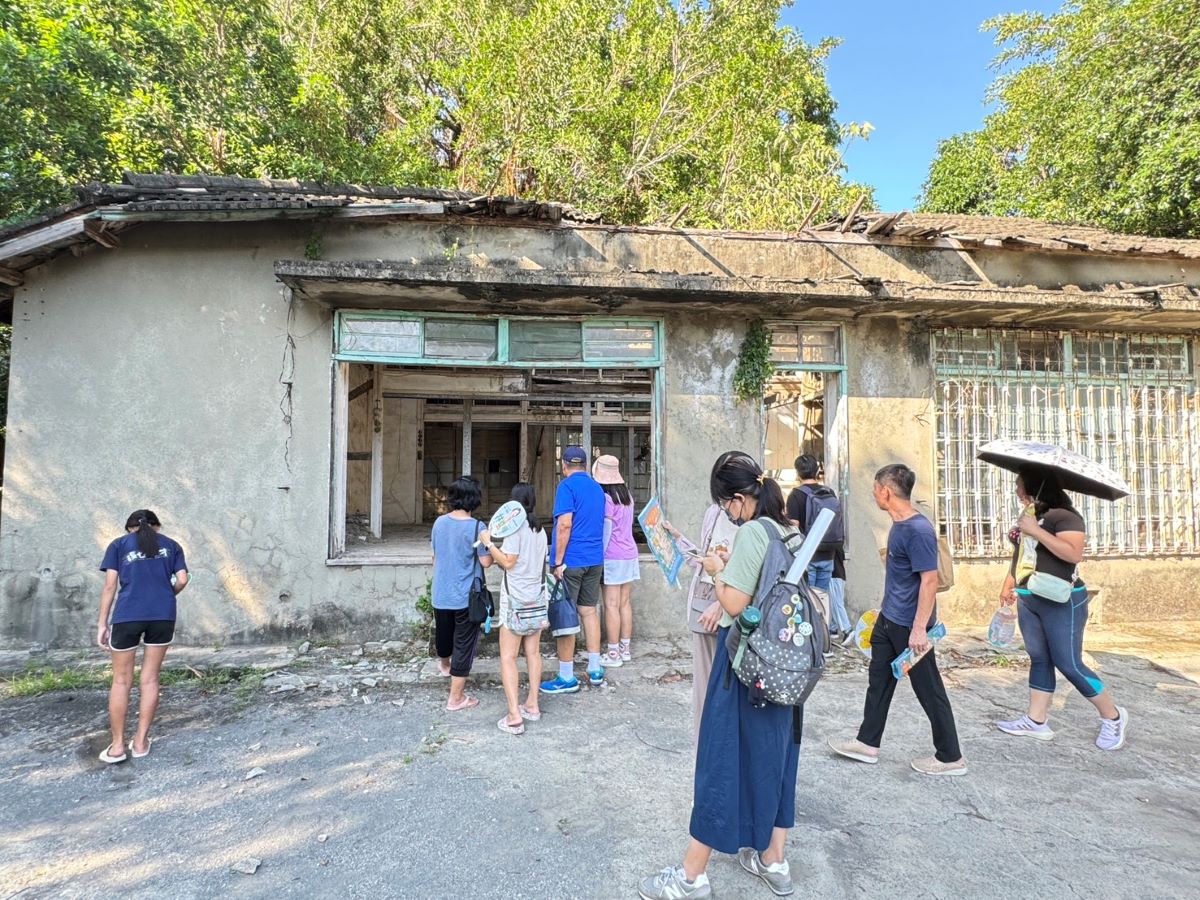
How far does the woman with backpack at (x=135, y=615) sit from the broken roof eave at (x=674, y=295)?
259cm

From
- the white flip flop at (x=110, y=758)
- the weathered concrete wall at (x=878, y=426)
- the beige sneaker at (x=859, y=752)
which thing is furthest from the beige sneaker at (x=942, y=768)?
the white flip flop at (x=110, y=758)

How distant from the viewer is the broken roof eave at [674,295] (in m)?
5.34

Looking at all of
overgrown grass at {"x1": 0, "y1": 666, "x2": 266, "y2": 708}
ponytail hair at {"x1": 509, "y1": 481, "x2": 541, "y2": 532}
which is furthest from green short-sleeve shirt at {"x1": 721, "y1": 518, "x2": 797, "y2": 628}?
overgrown grass at {"x1": 0, "y1": 666, "x2": 266, "y2": 708}

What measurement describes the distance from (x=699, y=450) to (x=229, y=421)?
449cm

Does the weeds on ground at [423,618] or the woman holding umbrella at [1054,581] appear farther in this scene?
the weeds on ground at [423,618]

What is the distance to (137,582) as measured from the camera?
3.49 meters

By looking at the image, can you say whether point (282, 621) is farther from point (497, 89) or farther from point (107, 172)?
point (497, 89)

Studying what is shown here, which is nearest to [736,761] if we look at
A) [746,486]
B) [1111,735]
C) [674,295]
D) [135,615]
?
[746,486]

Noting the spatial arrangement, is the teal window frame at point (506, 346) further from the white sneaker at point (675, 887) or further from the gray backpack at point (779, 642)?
the white sneaker at point (675, 887)

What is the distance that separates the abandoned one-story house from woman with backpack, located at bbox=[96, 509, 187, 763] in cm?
208

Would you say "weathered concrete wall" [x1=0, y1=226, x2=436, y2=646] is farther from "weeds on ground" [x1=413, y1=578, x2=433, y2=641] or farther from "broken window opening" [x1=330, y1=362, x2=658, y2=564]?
"broken window opening" [x1=330, y1=362, x2=658, y2=564]

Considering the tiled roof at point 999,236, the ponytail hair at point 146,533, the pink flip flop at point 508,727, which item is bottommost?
the pink flip flop at point 508,727

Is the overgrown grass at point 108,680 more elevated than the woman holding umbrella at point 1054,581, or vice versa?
the woman holding umbrella at point 1054,581

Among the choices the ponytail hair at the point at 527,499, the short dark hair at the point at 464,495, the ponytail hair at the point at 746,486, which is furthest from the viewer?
the ponytail hair at the point at 527,499
